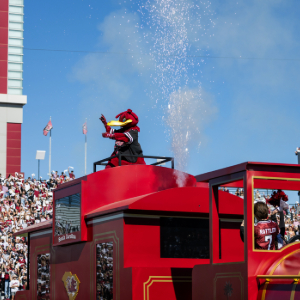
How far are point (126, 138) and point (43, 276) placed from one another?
3484mm

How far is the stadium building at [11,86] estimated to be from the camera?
4009 cm

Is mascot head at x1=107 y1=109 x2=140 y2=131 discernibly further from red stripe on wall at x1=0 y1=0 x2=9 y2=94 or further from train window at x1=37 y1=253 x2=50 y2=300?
red stripe on wall at x1=0 y1=0 x2=9 y2=94

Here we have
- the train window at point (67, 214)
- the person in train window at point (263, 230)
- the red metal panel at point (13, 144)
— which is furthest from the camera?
the red metal panel at point (13, 144)

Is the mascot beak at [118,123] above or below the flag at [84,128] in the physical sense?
below

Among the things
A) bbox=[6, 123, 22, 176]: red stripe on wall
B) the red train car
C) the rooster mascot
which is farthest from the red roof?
bbox=[6, 123, 22, 176]: red stripe on wall

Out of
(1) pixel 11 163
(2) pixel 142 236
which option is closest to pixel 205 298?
(2) pixel 142 236

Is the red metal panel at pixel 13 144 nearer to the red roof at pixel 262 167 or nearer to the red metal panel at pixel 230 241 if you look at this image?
the red metal panel at pixel 230 241

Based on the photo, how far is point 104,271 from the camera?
8672 mm

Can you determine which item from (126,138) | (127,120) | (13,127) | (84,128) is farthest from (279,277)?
(13,127)

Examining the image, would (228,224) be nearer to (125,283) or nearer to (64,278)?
(125,283)

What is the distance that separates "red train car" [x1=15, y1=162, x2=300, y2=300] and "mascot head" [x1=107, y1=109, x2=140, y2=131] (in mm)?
1485

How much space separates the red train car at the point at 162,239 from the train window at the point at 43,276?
21 centimetres

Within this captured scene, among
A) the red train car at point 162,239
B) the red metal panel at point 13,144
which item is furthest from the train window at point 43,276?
the red metal panel at point 13,144

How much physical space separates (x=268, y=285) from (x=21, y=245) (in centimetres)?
1810
